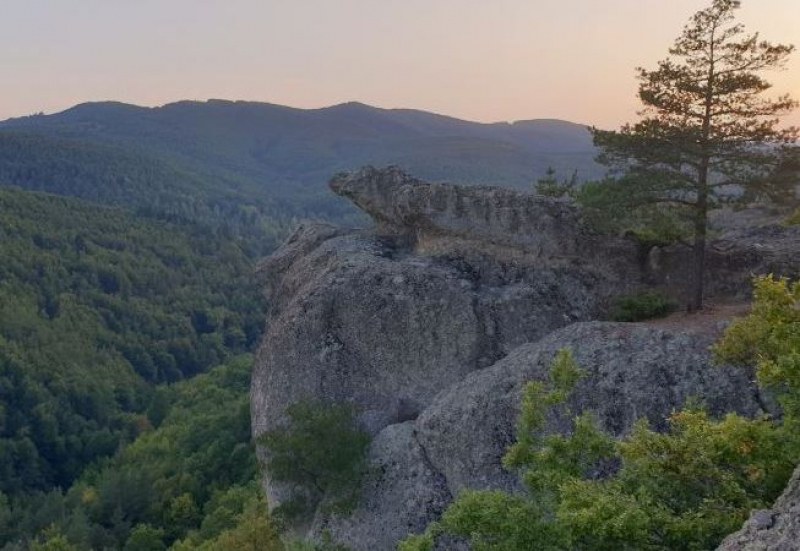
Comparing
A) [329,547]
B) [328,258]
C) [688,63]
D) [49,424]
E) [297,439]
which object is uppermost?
[688,63]

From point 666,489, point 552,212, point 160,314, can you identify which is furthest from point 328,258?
point 160,314

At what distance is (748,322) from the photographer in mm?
17469

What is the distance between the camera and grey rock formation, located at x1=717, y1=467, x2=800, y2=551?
10047mm

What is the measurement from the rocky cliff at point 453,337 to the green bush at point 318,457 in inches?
27.0

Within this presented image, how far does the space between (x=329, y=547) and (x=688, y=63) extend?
21512 mm

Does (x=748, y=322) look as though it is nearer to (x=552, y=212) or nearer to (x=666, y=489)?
(x=666, y=489)

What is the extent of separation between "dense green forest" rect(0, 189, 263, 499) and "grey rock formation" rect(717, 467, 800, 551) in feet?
352

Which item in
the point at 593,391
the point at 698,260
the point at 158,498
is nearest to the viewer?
the point at 593,391

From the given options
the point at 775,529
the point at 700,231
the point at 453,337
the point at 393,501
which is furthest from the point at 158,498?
the point at 775,529

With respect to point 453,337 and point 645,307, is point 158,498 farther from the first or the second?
point 645,307

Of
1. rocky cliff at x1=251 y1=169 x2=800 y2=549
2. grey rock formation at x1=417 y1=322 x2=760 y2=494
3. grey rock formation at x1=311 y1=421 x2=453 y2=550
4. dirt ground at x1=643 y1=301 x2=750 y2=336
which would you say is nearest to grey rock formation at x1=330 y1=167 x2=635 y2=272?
rocky cliff at x1=251 y1=169 x2=800 y2=549

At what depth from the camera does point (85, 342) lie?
150125 mm

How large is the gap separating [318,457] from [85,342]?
455 feet

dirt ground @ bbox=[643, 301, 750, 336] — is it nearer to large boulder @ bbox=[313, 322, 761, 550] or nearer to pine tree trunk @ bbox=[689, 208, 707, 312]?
pine tree trunk @ bbox=[689, 208, 707, 312]
